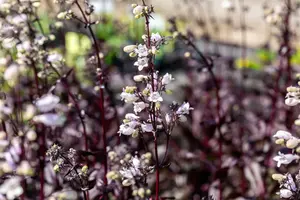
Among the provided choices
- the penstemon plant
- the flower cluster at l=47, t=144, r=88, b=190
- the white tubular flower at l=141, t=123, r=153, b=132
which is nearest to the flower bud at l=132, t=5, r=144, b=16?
the penstemon plant

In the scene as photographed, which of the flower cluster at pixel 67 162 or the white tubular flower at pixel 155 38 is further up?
the white tubular flower at pixel 155 38

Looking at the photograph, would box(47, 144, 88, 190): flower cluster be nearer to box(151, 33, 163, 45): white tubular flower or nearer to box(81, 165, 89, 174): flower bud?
box(81, 165, 89, 174): flower bud

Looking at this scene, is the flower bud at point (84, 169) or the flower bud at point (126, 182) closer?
the flower bud at point (126, 182)

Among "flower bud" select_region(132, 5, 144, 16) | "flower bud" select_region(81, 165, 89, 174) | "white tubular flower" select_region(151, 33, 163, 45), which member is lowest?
"flower bud" select_region(81, 165, 89, 174)

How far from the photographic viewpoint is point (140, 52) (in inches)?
72.8

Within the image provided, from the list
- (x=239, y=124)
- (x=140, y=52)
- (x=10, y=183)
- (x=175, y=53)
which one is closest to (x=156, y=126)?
(x=140, y=52)

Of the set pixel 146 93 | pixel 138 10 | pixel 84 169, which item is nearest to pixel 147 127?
pixel 146 93

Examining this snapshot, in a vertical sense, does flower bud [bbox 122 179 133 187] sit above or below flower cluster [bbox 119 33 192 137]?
below

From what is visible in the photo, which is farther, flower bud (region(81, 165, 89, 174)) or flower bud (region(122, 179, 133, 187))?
flower bud (region(81, 165, 89, 174))

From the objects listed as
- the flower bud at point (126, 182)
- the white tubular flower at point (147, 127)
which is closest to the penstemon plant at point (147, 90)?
the white tubular flower at point (147, 127)

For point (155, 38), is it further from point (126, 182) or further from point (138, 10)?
point (126, 182)

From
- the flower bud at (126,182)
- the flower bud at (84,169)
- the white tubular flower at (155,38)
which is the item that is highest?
the white tubular flower at (155,38)

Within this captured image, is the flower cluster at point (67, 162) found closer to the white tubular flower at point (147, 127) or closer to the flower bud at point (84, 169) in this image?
the flower bud at point (84, 169)

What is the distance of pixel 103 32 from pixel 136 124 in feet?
12.1
